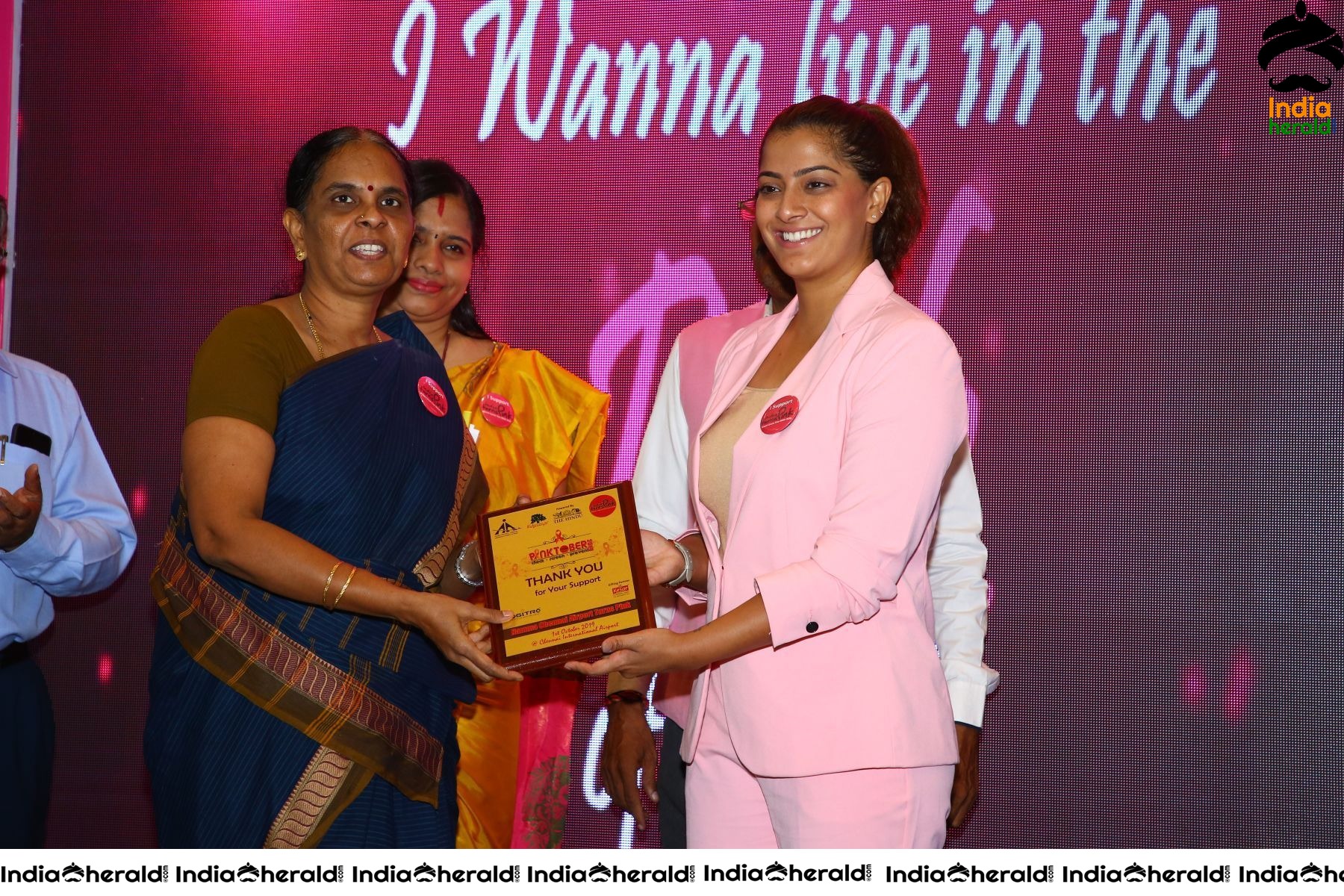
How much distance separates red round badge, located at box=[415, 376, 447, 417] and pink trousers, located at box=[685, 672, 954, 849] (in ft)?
2.45

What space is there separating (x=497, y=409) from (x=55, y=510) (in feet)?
3.48

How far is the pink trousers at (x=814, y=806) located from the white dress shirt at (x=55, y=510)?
1501 mm

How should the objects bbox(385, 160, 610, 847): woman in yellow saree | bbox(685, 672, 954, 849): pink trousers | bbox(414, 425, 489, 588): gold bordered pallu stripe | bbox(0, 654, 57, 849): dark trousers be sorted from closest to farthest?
bbox(685, 672, 954, 849): pink trousers → bbox(414, 425, 489, 588): gold bordered pallu stripe → bbox(0, 654, 57, 849): dark trousers → bbox(385, 160, 610, 847): woman in yellow saree

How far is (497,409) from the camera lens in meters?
3.38

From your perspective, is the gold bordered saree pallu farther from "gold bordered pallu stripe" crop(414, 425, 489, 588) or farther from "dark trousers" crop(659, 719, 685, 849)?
"dark trousers" crop(659, 719, 685, 849)

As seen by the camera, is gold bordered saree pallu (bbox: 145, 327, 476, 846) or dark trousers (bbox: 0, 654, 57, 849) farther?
dark trousers (bbox: 0, 654, 57, 849)

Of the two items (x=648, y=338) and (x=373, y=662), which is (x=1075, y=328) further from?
(x=373, y=662)

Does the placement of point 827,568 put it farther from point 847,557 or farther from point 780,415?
point 780,415

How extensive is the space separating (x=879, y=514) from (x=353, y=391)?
3.08ft

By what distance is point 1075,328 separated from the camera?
3996 millimetres

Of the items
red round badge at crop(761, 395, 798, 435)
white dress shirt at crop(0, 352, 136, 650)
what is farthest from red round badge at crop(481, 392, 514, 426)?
red round badge at crop(761, 395, 798, 435)

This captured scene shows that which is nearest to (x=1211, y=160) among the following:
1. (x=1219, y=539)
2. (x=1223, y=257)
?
(x=1223, y=257)

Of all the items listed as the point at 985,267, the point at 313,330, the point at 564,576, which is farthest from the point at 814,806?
the point at 985,267

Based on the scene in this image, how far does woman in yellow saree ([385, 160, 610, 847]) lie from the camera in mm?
3295
